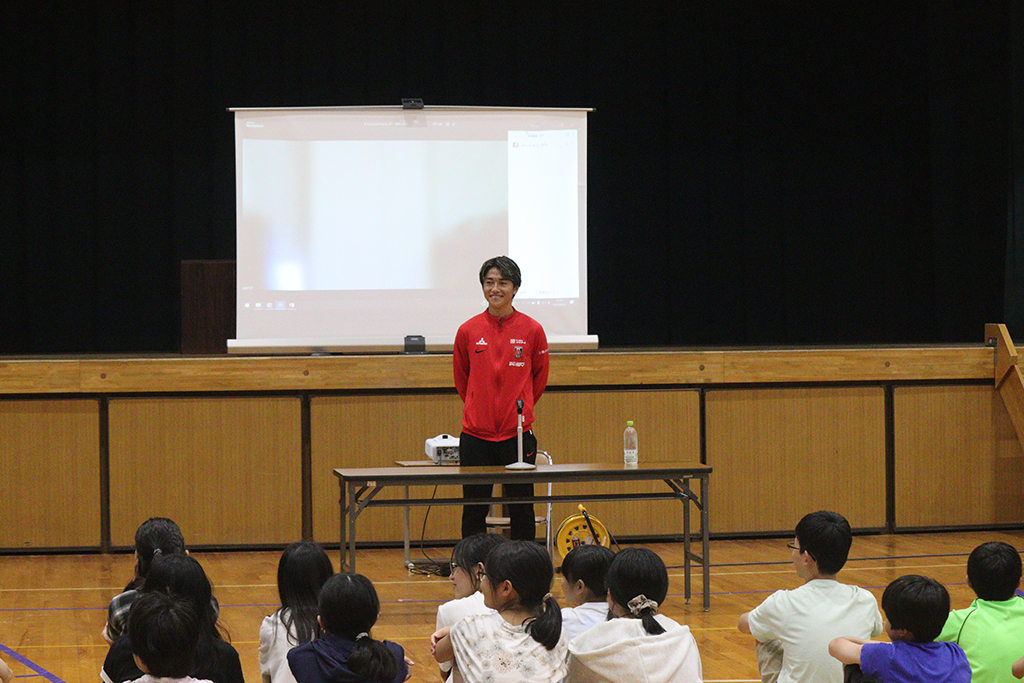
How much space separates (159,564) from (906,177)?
706 cm

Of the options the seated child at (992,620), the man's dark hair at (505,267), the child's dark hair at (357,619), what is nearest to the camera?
the child's dark hair at (357,619)

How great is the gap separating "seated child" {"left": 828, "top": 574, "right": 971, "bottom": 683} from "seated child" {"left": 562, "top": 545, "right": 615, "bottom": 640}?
62cm

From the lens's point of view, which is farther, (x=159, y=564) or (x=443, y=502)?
(x=443, y=502)

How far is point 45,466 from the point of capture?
6395 mm

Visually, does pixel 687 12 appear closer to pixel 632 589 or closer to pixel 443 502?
pixel 443 502

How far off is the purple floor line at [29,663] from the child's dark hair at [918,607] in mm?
2799

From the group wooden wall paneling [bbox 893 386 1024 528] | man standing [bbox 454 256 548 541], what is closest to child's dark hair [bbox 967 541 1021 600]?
man standing [bbox 454 256 548 541]

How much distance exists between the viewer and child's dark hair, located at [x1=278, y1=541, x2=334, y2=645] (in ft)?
8.46

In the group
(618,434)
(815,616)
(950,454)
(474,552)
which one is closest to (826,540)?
(815,616)

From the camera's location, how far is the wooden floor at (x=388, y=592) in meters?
4.20

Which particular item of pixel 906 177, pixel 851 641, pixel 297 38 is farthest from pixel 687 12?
pixel 851 641

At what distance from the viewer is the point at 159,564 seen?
262 centimetres

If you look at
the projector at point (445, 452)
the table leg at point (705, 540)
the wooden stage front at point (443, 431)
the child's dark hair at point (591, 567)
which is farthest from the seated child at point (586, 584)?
the wooden stage front at point (443, 431)

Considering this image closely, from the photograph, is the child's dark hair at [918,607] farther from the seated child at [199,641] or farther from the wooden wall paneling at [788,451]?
the wooden wall paneling at [788,451]
